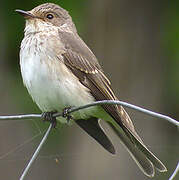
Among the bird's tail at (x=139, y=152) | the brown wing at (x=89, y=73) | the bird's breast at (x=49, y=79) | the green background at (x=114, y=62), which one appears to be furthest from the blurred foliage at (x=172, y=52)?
the bird's breast at (x=49, y=79)

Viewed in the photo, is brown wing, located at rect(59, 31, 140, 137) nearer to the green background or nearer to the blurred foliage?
the green background

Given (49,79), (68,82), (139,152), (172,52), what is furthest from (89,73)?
(172,52)

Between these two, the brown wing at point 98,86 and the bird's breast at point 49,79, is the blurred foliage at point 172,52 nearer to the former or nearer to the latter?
the brown wing at point 98,86

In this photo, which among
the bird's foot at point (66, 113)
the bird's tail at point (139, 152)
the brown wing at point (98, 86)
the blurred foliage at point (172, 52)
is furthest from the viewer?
the blurred foliage at point (172, 52)

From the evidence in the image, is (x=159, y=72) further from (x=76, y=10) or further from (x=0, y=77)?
(x=0, y=77)

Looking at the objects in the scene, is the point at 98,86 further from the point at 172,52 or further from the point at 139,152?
the point at 172,52

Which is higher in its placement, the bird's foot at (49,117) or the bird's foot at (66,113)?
the bird's foot at (66,113)

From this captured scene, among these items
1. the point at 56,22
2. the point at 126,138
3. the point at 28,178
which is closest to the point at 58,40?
the point at 56,22

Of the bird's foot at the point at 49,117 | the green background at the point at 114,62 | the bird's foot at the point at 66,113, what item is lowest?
the green background at the point at 114,62
